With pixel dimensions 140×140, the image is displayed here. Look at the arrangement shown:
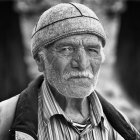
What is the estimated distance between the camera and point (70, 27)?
2.63 metres

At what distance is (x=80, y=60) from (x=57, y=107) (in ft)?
1.00

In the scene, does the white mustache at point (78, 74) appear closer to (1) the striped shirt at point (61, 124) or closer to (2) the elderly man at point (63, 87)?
(2) the elderly man at point (63, 87)

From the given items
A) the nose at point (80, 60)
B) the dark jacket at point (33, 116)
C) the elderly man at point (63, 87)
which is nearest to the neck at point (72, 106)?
the elderly man at point (63, 87)

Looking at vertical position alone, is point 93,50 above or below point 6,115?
above

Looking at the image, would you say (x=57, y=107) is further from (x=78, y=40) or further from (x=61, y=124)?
(x=78, y=40)

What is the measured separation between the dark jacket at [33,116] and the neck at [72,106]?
0.13 m

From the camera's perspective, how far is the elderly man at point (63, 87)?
264 cm

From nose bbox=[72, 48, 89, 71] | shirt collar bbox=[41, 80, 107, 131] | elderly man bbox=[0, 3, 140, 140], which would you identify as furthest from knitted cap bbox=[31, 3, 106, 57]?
shirt collar bbox=[41, 80, 107, 131]

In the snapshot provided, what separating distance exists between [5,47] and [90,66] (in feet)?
22.9

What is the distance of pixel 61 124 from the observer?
272 cm

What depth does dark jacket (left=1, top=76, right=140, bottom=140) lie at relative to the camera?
2.61 meters

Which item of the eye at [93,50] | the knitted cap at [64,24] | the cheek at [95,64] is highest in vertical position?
the knitted cap at [64,24]

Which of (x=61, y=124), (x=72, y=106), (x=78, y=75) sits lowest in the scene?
(x=61, y=124)

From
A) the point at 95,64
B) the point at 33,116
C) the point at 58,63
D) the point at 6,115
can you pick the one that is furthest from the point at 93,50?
the point at 6,115
